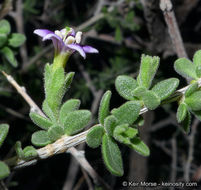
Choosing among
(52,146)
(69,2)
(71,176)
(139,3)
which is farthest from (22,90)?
(69,2)

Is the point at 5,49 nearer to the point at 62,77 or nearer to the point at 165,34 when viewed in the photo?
the point at 62,77

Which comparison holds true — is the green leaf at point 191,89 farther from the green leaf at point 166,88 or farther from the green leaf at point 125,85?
the green leaf at point 125,85

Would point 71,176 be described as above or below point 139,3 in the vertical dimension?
below

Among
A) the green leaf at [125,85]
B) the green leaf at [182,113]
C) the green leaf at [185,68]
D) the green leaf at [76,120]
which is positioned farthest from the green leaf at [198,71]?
the green leaf at [76,120]

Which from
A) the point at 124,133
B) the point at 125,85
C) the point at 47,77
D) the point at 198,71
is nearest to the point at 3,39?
the point at 47,77

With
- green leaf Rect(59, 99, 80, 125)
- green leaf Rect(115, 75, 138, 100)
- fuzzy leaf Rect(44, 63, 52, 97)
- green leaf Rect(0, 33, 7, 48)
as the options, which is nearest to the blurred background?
green leaf Rect(0, 33, 7, 48)
